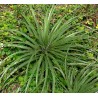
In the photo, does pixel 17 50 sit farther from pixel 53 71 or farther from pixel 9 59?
pixel 53 71

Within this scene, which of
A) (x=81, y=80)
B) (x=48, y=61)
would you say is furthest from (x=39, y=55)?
(x=81, y=80)

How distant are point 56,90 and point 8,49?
76 cm

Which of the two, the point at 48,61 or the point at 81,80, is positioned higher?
the point at 48,61

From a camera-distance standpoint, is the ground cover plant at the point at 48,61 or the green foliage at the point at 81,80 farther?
the ground cover plant at the point at 48,61

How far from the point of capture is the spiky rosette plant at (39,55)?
2.58 meters

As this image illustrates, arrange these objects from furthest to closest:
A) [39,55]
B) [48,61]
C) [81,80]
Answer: [39,55], [48,61], [81,80]

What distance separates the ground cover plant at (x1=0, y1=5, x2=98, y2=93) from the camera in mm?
2533

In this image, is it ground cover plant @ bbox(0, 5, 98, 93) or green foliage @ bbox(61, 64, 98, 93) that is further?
ground cover plant @ bbox(0, 5, 98, 93)

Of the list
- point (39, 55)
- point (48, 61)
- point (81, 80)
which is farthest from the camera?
point (39, 55)

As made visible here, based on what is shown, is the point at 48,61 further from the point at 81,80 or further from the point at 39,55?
the point at 81,80

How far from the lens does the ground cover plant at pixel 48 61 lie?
2533 millimetres

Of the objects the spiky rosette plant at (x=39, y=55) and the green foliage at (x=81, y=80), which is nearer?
the green foliage at (x=81, y=80)

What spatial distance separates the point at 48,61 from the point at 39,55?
0.16 meters

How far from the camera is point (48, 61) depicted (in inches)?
104
